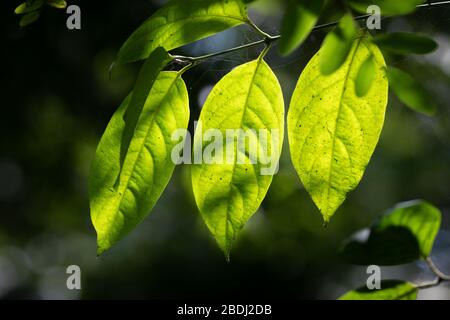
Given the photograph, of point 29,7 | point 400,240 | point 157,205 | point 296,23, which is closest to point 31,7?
point 29,7

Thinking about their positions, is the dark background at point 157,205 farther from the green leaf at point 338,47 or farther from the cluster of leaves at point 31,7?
the green leaf at point 338,47

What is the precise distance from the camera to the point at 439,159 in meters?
6.05

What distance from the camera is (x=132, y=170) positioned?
2.74 ft

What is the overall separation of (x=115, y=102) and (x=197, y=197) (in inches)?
160

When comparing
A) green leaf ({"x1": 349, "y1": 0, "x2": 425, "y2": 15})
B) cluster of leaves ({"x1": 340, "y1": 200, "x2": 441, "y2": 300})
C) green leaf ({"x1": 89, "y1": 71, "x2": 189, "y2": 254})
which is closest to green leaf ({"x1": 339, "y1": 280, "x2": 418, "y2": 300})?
cluster of leaves ({"x1": 340, "y1": 200, "x2": 441, "y2": 300})

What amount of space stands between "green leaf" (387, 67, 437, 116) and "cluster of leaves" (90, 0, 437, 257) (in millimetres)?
210

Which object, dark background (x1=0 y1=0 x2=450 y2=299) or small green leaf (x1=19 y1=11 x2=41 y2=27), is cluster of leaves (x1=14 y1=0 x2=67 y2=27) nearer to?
small green leaf (x1=19 y1=11 x2=41 y2=27)

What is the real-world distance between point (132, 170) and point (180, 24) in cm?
22

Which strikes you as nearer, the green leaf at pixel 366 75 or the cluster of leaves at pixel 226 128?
the green leaf at pixel 366 75

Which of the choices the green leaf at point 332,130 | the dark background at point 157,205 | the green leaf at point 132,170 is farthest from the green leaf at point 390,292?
the dark background at point 157,205

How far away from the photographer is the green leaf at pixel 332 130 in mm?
805

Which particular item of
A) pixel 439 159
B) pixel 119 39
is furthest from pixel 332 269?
pixel 119 39

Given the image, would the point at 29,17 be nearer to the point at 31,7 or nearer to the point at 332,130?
the point at 31,7

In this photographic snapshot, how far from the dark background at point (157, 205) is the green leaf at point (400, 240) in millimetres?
2072
